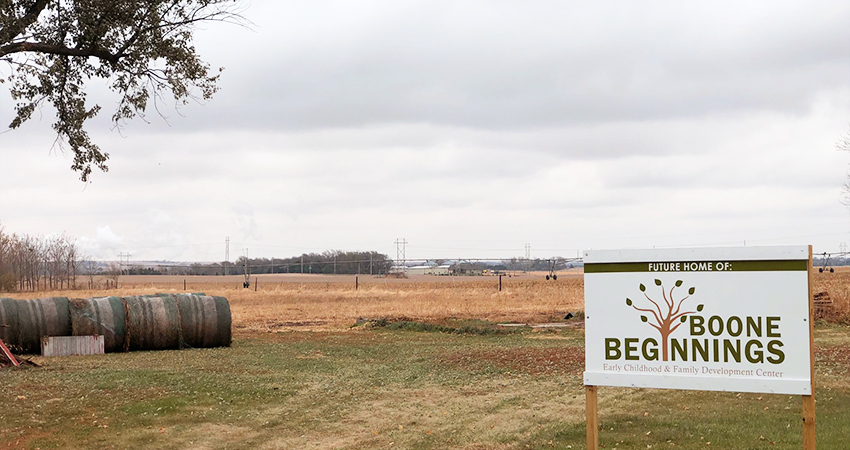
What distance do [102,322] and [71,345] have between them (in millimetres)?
794

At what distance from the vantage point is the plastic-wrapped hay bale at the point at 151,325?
17562mm

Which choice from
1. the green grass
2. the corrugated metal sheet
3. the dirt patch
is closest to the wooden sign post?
the green grass

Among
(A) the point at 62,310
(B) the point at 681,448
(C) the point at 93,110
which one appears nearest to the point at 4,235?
(A) the point at 62,310

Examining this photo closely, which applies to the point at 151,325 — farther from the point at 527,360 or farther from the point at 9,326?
the point at 527,360

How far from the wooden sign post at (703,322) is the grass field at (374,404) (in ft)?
6.29

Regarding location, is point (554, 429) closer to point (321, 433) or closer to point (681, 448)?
point (681, 448)

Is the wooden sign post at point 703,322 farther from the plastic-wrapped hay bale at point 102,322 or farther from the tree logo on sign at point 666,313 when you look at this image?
the plastic-wrapped hay bale at point 102,322

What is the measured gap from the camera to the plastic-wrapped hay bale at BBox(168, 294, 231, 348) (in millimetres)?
18094

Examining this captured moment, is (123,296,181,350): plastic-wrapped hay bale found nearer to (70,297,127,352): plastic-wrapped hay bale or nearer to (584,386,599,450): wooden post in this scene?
(70,297,127,352): plastic-wrapped hay bale

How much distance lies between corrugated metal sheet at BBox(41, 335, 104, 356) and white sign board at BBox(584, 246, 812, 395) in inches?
544

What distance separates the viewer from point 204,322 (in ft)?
59.8

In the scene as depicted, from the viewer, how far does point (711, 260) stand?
6.00 m

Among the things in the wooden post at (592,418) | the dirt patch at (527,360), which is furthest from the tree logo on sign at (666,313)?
the dirt patch at (527,360)

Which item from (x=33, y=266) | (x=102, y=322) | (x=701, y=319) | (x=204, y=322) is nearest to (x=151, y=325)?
(x=102, y=322)
